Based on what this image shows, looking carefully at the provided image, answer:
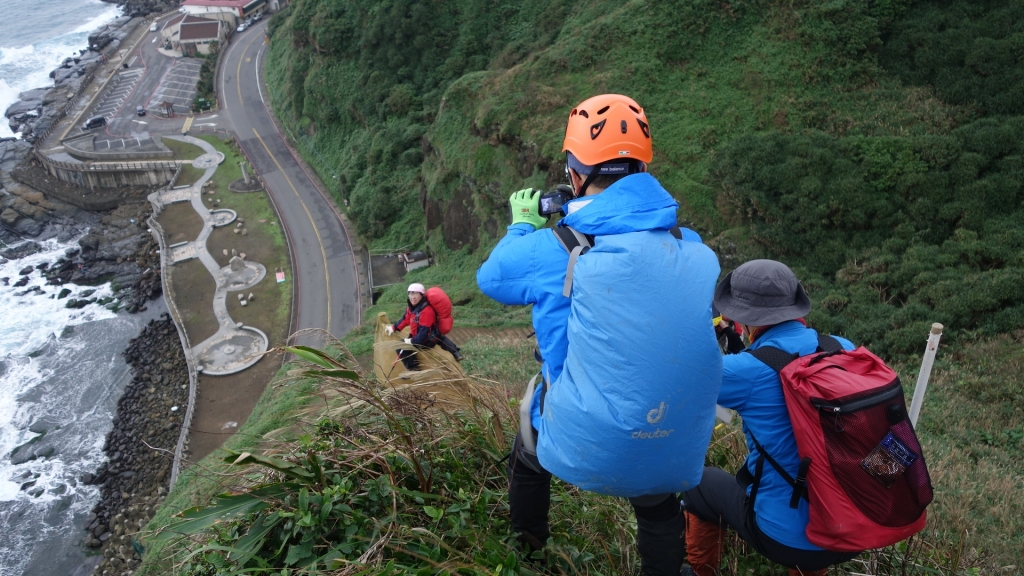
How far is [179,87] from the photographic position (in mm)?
52594

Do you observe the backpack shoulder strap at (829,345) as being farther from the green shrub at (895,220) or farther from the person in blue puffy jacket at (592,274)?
the green shrub at (895,220)

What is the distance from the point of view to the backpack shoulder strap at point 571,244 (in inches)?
115

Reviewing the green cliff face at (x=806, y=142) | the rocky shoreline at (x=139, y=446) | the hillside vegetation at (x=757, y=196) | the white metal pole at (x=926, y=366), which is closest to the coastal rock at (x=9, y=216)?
the rocky shoreline at (x=139, y=446)

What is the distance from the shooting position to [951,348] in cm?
1000

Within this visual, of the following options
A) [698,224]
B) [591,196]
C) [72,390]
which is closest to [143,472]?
[72,390]

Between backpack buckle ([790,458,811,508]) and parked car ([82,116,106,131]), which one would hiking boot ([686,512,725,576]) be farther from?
parked car ([82,116,106,131])

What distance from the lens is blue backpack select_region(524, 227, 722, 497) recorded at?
101 inches

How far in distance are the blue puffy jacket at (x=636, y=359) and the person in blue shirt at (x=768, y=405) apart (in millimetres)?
606

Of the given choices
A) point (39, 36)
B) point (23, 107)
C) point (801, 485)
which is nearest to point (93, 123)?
point (23, 107)

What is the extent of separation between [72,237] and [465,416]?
4394 centimetres

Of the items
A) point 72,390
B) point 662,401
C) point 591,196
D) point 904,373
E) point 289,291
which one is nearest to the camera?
point 662,401

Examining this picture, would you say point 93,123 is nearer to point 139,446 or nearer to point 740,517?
point 139,446

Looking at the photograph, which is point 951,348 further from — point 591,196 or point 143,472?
point 143,472

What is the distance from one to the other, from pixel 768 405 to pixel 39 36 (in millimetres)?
92301
